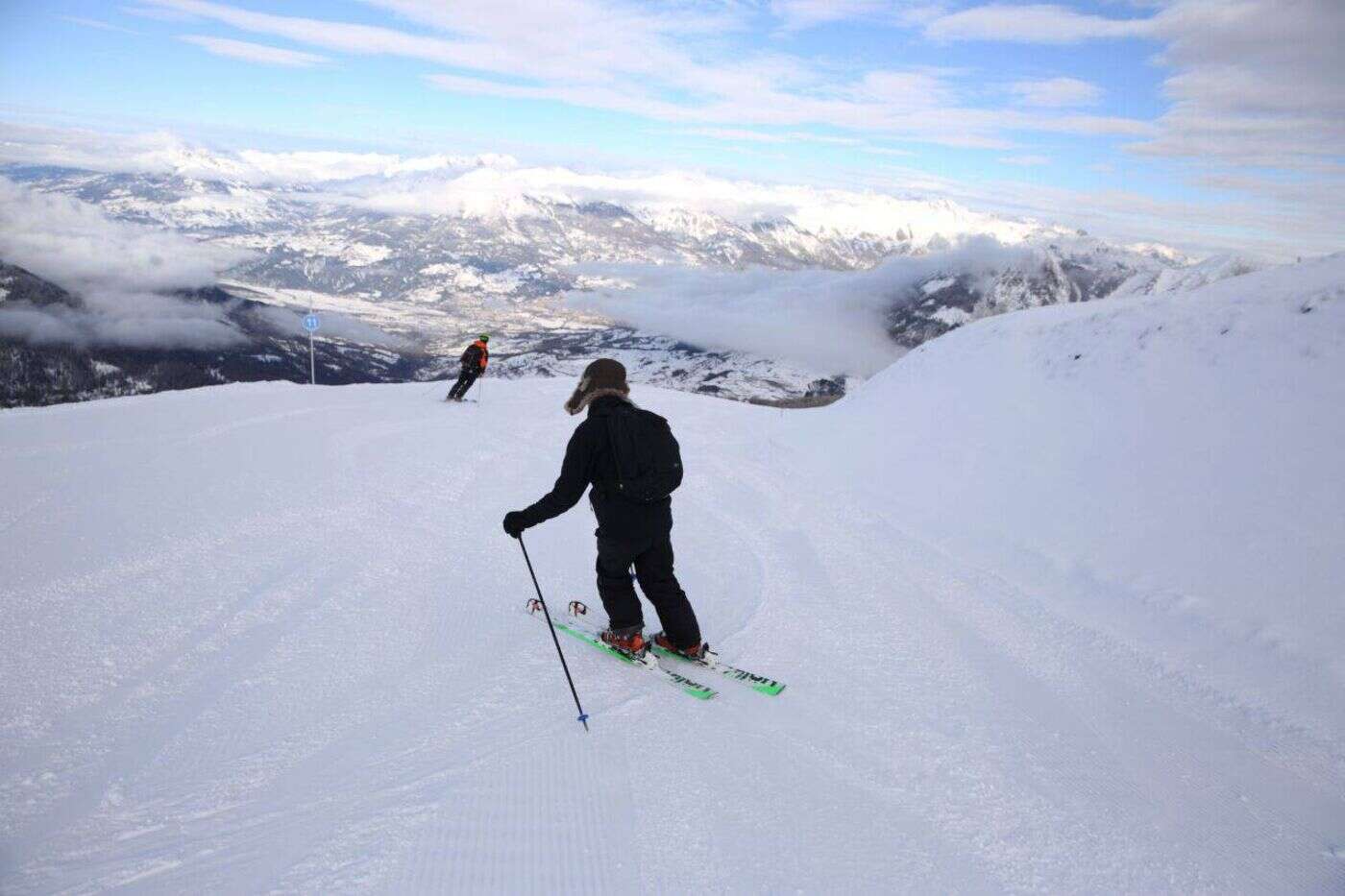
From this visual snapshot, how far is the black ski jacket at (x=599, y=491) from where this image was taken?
5.19 metres

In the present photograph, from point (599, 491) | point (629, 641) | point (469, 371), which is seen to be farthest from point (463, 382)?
point (629, 641)

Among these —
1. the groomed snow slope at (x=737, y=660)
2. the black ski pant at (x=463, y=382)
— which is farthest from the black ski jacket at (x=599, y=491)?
the black ski pant at (x=463, y=382)

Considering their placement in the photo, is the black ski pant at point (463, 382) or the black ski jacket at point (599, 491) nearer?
the black ski jacket at point (599, 491)

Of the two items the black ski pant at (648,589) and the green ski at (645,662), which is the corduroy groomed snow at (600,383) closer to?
the black ski pant at (648,589)

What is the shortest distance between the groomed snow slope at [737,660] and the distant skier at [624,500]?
24.1 inches

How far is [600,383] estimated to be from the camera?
17.6ft

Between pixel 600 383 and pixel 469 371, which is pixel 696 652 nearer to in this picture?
pixel 600 383

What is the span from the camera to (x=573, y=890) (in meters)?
3.16

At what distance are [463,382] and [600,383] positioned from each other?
47.2 ft

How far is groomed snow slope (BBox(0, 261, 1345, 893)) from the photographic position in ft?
11.3

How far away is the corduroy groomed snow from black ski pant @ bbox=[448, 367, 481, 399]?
13946mm

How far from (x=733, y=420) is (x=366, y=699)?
601 inches

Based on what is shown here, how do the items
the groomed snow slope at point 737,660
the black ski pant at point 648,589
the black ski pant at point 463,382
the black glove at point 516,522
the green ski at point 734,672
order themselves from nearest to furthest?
the groomed snow slope at point 737,660, the green ski at point 734,672, the black glove at point 516,522, the black ski pant at point 648,589, the black ski pant at point 463,382

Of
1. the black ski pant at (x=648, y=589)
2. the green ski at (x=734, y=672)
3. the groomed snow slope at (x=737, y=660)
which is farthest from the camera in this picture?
the black ski pant at (x=648, y=589)
